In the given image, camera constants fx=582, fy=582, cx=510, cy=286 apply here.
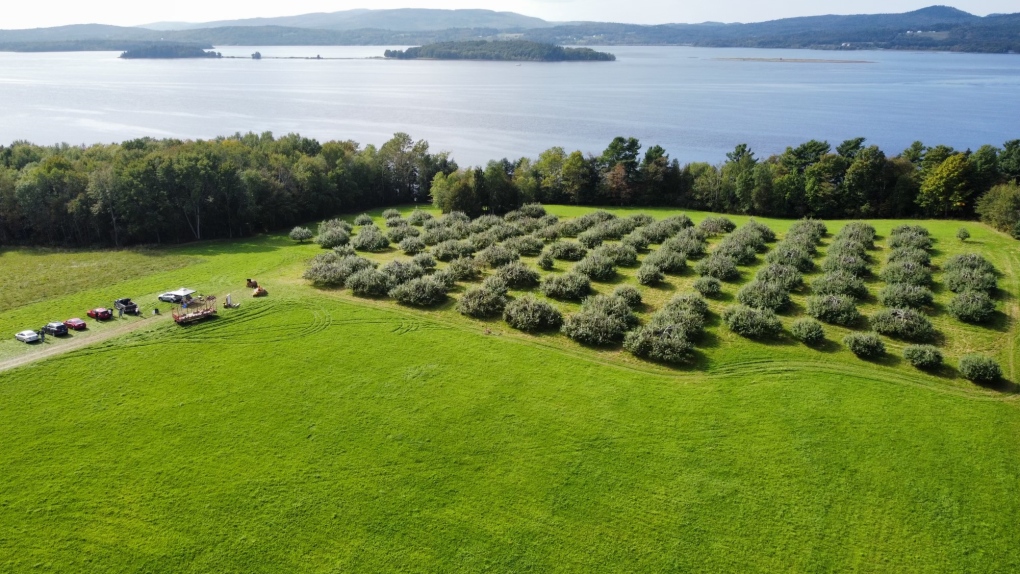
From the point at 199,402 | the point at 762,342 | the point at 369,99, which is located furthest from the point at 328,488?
the point at 369,99

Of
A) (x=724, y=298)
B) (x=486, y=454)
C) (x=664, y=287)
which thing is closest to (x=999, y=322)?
(x=724, y=298)

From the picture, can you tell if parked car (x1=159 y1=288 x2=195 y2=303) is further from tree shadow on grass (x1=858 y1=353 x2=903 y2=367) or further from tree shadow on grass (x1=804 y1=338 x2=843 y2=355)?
tree shadow on grass (x1=858 y1=353 x2=903 y2=367)

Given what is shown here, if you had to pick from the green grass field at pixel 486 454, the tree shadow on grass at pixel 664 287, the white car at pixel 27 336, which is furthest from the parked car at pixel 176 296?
the tree shadow on grass at pixel 664 287

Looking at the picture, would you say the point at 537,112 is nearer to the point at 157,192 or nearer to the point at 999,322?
the point at 157,192

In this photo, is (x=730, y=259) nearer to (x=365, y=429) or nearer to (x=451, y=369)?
(x=451, y=369)

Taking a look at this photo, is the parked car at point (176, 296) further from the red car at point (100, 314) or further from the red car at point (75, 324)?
the red car at point (75, 324)
